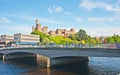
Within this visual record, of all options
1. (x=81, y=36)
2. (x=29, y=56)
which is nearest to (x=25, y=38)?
(x=81, y=36)

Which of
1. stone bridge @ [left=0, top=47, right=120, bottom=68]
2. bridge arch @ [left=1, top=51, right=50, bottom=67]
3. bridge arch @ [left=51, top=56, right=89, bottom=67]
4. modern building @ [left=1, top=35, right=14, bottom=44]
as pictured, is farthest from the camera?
modern building @ [left=1, top=35, right=14, bottom=44]

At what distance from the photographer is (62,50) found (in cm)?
5284

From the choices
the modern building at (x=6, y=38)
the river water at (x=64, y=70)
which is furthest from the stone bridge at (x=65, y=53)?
the modern building at (x=6, y=38)

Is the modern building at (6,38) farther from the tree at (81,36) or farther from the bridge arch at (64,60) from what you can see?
the bridge arch at (64,60)

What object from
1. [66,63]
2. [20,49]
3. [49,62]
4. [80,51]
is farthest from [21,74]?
[20,49]

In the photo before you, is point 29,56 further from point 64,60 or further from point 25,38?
point 25,38

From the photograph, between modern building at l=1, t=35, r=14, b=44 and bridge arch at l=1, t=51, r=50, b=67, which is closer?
bridge arch at l=1, t=51, r=50, b=67

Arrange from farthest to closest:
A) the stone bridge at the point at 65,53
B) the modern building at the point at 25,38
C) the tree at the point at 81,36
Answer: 1. the tree at the point at 81,36
2. the modern building at the point at 25,38
3. the stone bridge at the point at 65,53

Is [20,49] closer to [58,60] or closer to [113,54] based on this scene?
[58,60]

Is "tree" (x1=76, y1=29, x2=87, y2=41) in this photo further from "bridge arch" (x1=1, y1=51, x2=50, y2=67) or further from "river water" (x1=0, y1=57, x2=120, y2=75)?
"river water" (x1=0, y1=57, x2=120, y2=75)

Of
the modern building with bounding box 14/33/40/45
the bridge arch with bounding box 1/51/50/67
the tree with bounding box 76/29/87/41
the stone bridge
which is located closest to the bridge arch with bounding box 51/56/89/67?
the stone bridge

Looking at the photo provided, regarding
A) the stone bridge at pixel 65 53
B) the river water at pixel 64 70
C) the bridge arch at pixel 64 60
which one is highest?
the stone bridge at pixel 65 53

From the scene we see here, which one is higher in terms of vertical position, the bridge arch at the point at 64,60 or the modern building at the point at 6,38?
the modern building at the point at 6,38

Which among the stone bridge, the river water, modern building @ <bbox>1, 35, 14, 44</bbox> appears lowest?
the river water
